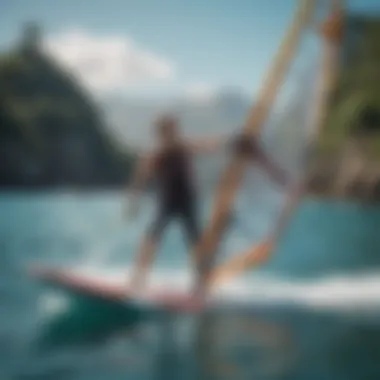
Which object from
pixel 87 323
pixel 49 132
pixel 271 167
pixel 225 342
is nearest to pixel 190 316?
pixel 225 342

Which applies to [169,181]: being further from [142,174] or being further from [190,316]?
[190,316]

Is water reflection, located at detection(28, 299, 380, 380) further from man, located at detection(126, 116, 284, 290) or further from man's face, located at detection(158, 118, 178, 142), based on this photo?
man's face, located at detection(158, 118, 178, 142)

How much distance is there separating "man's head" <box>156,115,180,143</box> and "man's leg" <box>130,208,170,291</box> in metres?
0.15

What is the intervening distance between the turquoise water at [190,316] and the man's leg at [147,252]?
0.06 feet

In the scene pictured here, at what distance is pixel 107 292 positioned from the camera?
1.61 meters

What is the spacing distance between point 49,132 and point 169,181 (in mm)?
253

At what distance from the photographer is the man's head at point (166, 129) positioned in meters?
1.63

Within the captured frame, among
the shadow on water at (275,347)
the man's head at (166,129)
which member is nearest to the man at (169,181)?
the man's head at (166,129)

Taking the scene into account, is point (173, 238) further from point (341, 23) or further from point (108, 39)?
point (341, 23)

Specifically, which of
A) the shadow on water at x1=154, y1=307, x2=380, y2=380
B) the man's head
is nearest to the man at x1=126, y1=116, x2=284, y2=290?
the man's head

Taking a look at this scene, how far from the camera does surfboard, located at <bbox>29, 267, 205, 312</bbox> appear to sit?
1.61m

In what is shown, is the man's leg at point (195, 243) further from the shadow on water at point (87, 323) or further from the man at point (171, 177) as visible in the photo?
the shadow on water at point (87, 323)

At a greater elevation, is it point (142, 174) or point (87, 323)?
point (142, 174)

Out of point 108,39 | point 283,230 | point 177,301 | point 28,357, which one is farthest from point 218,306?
point 108,39
